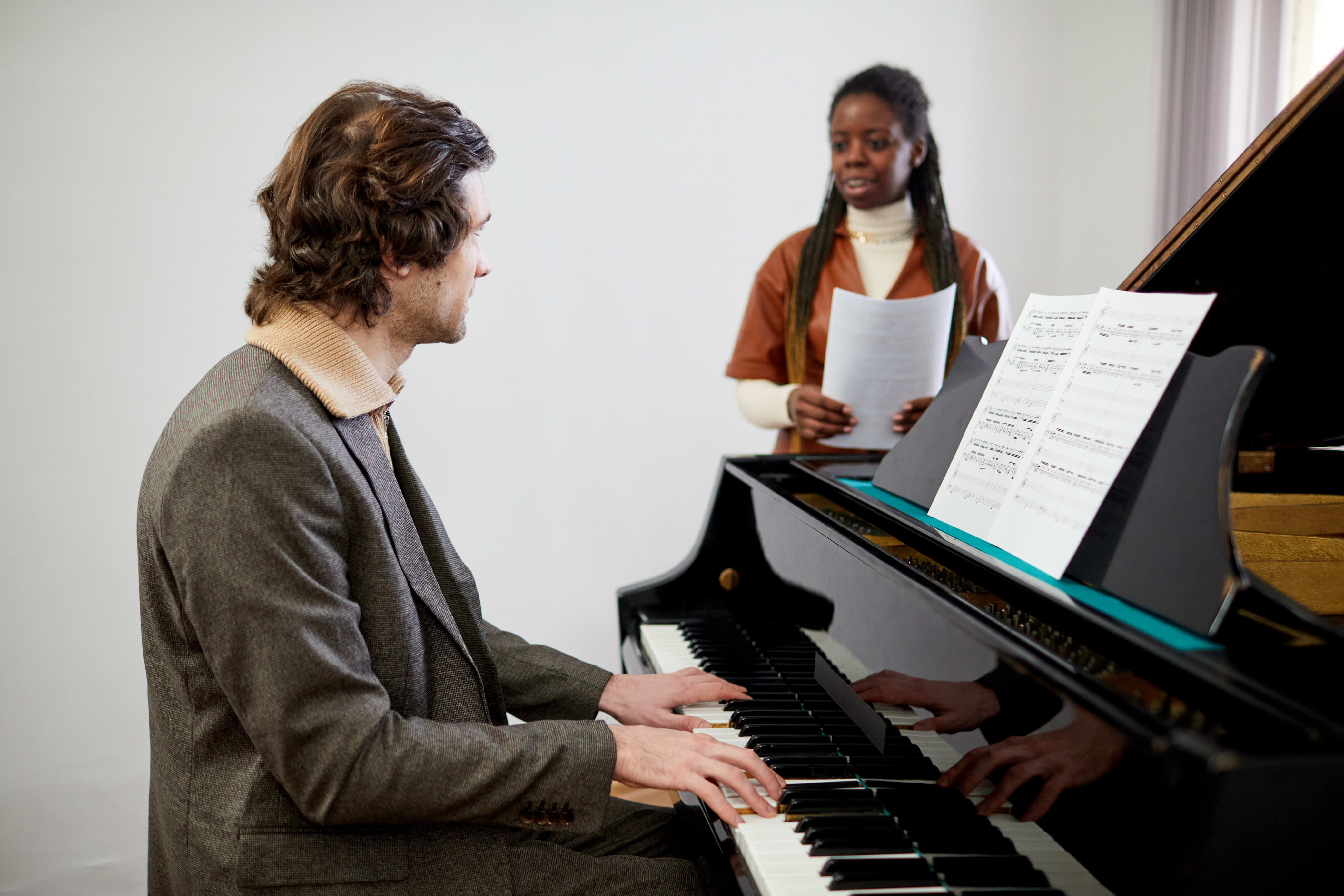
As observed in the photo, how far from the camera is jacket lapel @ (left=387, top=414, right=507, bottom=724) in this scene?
1.24 metres

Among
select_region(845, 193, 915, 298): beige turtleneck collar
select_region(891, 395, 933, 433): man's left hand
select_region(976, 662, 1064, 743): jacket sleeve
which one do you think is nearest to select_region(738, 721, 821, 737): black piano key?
select_region(976, 662, 1064, 743): jacket sleeve

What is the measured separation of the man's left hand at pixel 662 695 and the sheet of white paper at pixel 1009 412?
0.39 m

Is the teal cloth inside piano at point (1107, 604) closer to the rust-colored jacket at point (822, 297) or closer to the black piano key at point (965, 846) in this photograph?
the black piano key at point (965, 846)

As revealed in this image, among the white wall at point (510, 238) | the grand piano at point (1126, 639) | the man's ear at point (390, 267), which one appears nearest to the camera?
the grand piano at point (1126, 639)

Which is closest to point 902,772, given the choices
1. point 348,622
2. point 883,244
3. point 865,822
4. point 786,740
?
point 865,822

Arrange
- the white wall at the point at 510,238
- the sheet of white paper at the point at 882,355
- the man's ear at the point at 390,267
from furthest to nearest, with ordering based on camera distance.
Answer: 1. the white wall at the point at 510,238
2. the sheet of white paper at the point at 882,355
3. the man's ear at the point at 390,267

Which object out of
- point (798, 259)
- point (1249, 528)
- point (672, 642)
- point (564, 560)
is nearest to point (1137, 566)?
point (1249, 528)

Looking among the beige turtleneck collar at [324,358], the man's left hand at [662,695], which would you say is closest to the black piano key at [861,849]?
the man's left hand at [662,695]

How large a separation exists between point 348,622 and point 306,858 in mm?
271

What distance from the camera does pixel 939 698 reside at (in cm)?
94

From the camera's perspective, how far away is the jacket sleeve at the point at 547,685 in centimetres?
141

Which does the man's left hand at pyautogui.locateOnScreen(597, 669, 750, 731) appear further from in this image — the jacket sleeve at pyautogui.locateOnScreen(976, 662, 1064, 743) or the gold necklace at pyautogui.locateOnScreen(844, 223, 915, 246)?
the gold necklace at pyautogui.locateOnScreen(844, 223, 915, 246)

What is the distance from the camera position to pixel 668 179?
10.3 feet

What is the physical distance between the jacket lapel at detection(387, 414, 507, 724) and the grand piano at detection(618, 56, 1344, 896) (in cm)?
32
